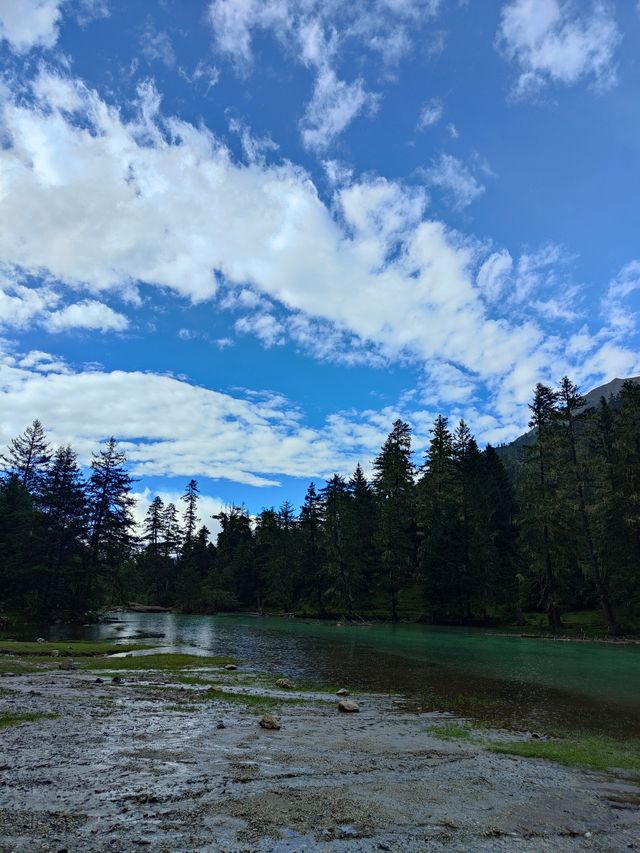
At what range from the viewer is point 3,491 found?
197 ft

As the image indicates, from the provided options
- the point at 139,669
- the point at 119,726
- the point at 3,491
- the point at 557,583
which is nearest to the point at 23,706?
the point at 119,726

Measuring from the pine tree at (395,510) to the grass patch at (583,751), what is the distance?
176 feet

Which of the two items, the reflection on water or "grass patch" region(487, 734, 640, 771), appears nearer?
"grass patch" region(487, 734, 640, 771)

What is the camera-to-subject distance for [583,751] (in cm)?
1082

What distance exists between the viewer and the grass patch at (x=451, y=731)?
1162 centimetres

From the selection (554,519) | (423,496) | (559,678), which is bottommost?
(559,678)

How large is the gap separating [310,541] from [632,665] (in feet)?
201

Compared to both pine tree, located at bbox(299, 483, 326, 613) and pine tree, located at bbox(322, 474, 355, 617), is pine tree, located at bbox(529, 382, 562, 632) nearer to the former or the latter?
pine tree, located at bbox(322, 474, 355, 617)

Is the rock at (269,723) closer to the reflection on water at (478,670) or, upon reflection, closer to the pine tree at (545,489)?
the reflection on water at (478,670)

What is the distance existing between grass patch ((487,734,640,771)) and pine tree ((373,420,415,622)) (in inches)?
2110

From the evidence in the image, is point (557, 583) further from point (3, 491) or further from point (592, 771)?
point (3, 491)

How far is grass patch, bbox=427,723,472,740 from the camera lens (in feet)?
38.1

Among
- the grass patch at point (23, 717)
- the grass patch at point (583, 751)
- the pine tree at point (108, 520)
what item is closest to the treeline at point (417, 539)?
the pine tree at point (108, 520)

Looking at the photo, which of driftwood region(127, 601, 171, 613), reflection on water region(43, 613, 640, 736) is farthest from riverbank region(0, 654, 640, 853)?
driftwood region(127, 601, 171, 613)
